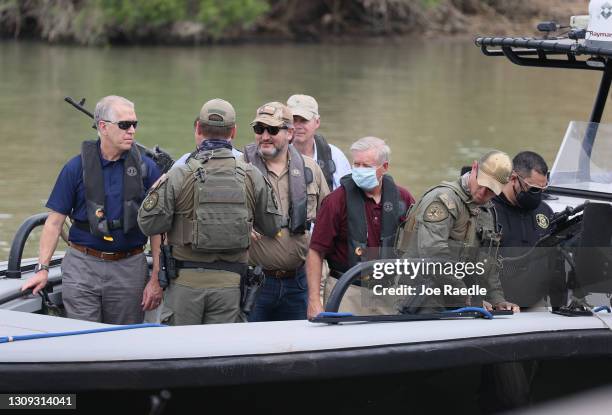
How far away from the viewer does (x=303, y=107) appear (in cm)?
602

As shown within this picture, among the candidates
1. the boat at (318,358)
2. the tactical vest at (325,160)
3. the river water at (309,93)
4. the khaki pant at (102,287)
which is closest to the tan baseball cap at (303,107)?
the tactical vest at (325,160)

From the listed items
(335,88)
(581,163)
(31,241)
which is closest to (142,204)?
(581,163)

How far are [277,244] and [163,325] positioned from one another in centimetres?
89

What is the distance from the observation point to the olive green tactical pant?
4.96 metres

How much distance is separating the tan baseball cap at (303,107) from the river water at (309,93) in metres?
3.86

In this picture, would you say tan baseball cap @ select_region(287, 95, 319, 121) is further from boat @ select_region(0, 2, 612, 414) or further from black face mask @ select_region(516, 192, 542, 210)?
boat @ select_region(0, 2, 612, 414)

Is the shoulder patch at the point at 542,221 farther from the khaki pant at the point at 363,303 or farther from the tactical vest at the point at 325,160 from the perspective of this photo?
the tactical vest at the point at 325,160

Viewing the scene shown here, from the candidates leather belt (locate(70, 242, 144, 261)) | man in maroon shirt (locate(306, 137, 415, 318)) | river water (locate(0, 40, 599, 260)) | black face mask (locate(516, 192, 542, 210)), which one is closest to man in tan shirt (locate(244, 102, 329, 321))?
man in maroon shirt (locate(306, 137, 415, 318))

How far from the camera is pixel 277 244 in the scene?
5.43m

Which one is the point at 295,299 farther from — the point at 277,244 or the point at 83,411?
the point at 83,411

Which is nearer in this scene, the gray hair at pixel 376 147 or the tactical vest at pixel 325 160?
the gray hair at pixel 376 147

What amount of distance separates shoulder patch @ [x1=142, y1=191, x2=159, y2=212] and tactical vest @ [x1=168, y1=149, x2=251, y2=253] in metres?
0.13

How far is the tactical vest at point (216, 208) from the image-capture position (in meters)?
4.84

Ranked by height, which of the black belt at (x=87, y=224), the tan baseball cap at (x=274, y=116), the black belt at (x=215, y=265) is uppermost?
the tan baseball cap at (x=274, y=116)
